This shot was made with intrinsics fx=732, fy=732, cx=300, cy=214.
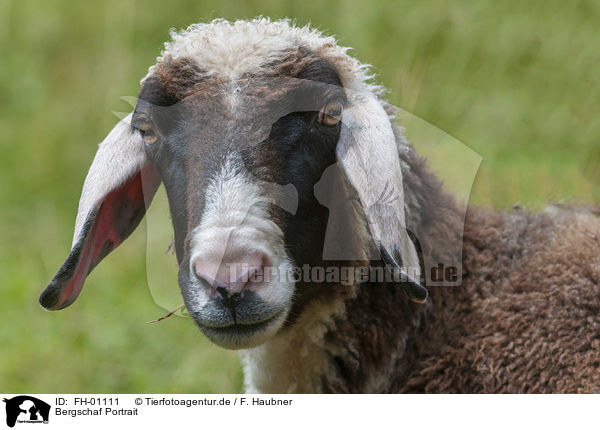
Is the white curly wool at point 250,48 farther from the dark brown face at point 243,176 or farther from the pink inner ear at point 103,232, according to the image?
the pink inner ear at point 103,232

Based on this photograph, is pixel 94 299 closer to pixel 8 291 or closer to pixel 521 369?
pixel 8 291

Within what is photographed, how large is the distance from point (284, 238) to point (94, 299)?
306 centimetres

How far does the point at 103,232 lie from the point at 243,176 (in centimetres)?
85

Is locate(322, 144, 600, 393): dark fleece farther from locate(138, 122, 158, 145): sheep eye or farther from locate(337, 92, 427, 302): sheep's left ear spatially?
locate(138, 122, 158, 145): sheep eye

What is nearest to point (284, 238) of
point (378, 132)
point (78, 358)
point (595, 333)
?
point (378, 132)

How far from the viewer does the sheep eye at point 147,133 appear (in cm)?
287

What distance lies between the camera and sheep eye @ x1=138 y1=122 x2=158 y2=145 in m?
2.87

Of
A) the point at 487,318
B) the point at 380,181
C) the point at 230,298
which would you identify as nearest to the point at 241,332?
the point at 230,298

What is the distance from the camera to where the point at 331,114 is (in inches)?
110

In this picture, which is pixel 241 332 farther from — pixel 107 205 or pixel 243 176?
pixel 107 205

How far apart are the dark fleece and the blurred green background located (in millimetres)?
964

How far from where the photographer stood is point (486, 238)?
125 inches
